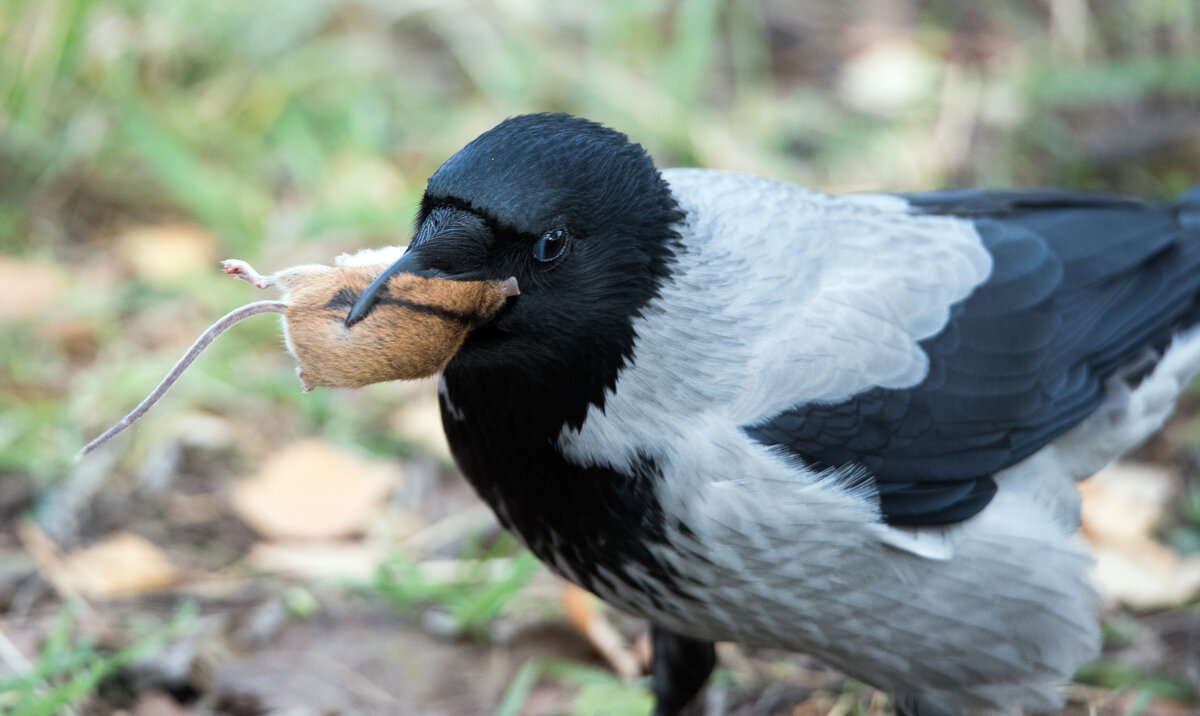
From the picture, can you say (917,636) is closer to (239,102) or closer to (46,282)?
(46,282)

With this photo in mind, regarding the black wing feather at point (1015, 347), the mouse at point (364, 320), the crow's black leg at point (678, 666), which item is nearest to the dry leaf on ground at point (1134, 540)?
the black wing feather at point (1015, 347)

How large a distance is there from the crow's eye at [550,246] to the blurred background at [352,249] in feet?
4.98

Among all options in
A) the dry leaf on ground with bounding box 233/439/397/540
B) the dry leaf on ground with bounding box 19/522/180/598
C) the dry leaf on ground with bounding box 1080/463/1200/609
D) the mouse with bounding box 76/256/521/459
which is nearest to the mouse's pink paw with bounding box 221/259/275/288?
the mouse with bounding box 76/256/521/459

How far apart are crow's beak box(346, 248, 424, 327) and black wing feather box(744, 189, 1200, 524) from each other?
959mm

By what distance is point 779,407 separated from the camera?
3.08 m

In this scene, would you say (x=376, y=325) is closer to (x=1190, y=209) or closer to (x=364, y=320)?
(x=364, y=320)

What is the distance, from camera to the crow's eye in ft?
Result: 8.90

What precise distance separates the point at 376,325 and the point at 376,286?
8 cm

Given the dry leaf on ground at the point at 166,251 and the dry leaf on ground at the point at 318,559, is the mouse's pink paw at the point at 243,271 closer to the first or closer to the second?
the dry leaf on ground at the point at 318,559

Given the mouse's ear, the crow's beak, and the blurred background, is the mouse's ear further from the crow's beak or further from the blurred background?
the blurred background

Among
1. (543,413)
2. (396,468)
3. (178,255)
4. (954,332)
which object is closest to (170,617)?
(396,468)

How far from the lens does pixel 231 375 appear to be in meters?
4.86

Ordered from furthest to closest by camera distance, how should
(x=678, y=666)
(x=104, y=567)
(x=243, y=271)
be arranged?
(x=104, y=567), (x=678, y=666), (x=243, y=271)

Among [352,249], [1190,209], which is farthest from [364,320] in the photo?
[352,249]
